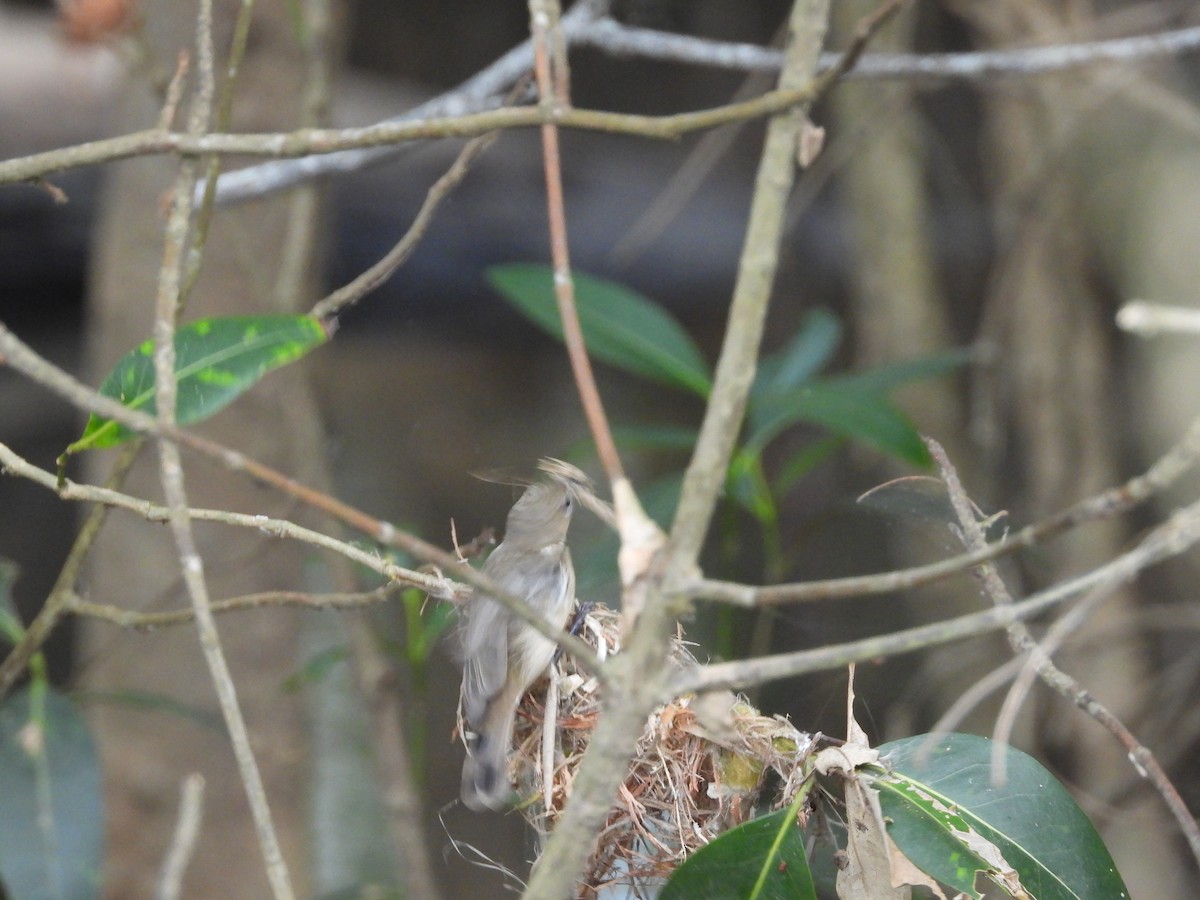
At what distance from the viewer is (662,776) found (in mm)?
915

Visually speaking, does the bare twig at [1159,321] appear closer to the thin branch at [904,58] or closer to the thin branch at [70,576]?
the thin branch at [70,576]

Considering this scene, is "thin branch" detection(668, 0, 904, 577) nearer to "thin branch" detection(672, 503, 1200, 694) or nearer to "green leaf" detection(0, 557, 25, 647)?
"thin branch" detection(672, 503, 1200, 694)

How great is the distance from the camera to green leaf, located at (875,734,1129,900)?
2.58 ft

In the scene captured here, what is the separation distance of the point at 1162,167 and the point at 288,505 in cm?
192

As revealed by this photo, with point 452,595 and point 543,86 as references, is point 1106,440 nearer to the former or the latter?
point 452,595

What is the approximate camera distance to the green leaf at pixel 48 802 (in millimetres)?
1260

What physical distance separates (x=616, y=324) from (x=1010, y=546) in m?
1.52

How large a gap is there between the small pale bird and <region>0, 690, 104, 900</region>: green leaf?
0.55 meters

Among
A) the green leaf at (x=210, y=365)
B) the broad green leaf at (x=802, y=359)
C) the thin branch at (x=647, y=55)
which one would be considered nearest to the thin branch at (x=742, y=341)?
the green leaf at (x=210, y=365)

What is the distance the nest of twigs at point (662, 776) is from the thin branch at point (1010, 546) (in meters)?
0.33

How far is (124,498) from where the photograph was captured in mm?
833

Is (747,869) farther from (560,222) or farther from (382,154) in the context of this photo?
(382,154)

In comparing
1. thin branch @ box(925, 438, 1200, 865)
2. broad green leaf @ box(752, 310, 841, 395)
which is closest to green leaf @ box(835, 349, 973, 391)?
broad green leaf @ box(752, 310, 841, 395)

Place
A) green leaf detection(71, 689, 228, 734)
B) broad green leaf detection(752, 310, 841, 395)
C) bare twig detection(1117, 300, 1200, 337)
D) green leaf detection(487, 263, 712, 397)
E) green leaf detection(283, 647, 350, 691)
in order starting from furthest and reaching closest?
1. broad green leaf detection(752, 310, 841, 395)
2. green leaf detection(487, 263, 712, 397)
3. green leaf detection(283, 647, 350, 691)
4. green leaf detection(71, 689, 228, 734)
5. bare twig detection(1117, 300, 1200, 337)
